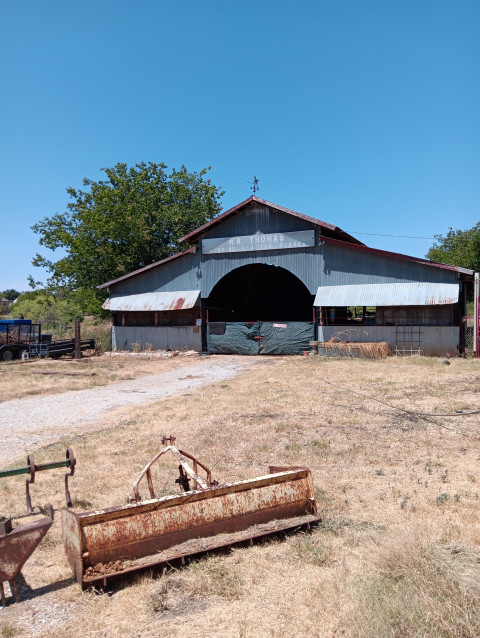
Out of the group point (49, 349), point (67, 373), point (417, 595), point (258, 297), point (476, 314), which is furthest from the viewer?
point (258, 297)

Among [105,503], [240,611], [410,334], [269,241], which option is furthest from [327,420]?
[269,241]

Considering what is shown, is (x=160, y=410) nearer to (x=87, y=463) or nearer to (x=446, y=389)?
(x=87, y=463)

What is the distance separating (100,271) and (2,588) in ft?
115

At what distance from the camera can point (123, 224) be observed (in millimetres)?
37656

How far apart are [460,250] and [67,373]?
51032mm

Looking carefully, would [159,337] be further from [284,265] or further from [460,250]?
[460,250]

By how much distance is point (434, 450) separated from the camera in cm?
776

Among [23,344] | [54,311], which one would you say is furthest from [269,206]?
[54,311]

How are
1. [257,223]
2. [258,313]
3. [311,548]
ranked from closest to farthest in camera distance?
[311,548] < [257,223] < [258,313]

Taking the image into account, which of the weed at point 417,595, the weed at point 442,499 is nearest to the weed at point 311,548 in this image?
the weed at point 417,595

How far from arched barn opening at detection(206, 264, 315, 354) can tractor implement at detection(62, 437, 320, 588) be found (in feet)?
63.6

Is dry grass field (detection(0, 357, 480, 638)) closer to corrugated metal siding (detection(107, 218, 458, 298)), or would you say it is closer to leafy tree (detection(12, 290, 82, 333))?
corrugated metal siding (detection(107, 218, 458, 298))

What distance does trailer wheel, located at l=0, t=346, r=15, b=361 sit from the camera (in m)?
25.0

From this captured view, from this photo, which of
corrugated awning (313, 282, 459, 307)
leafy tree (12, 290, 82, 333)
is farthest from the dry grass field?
leafy tree (12, 290, 82, 333)
